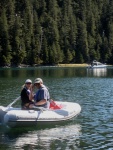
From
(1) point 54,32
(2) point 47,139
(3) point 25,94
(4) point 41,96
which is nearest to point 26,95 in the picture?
(3) point 25,94

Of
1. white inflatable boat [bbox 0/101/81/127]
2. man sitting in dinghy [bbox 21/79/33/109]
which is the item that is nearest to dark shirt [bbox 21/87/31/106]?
man sitting in dinghy [bbox 21/79/33/109]

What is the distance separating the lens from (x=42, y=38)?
13588cm

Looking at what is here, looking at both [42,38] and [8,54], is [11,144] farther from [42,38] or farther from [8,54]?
[42,38]

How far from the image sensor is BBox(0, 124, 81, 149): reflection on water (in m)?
17.0

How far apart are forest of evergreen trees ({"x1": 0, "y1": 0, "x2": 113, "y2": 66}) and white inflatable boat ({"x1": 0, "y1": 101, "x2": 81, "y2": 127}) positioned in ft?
316

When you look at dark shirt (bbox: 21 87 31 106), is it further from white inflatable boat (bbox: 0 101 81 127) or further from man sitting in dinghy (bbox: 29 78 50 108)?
white inflatable boat (bbox: 0 101 81 127)

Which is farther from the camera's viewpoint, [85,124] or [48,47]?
[48,47]

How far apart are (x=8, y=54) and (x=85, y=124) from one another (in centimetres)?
9737

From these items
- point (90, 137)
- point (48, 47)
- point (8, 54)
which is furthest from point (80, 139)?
point (48, 47)

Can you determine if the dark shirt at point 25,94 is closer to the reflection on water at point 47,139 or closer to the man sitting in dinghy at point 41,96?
the man sitting in dinghy at point 41,96

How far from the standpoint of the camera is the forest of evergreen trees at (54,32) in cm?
12361

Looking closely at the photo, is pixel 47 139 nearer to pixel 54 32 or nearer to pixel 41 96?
pixel 41 96

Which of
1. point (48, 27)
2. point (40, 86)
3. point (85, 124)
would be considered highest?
point (48, 27)

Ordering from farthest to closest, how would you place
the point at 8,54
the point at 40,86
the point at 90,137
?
the point at 8,54 < the point at 40,86 < the point at 90,137
